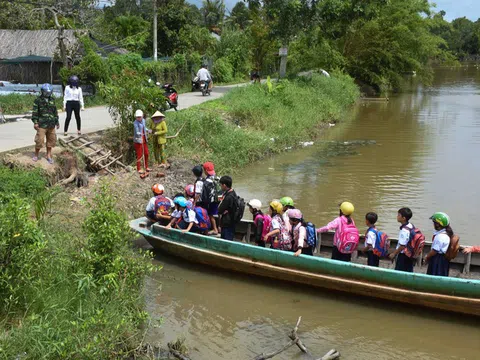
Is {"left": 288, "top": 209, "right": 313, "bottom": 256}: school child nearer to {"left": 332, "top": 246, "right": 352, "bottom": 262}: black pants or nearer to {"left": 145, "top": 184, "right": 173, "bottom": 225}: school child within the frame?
{"left": 332, "top": 246, "right": 352, "bottom": 262}: black pants

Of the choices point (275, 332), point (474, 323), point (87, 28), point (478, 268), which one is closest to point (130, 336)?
point (275, 332)

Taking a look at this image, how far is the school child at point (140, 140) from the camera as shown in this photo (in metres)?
11.6

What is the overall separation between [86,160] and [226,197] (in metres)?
4.63

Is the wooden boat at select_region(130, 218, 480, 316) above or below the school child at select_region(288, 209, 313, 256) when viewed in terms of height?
below

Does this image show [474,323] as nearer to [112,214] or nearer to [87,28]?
[112,214]

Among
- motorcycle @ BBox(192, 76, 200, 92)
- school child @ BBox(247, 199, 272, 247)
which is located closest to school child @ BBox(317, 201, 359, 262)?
school child @ BBox(247, 199, 272, 247)

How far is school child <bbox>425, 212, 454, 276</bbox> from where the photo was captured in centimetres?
703

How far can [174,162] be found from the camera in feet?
42.9

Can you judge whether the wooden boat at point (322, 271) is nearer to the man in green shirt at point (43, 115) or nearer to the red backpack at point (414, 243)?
the red backpack at point (414, 243)

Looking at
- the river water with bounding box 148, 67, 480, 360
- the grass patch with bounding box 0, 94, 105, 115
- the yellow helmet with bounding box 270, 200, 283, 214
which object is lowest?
the river water with bounding box 148, 67, 480, 360

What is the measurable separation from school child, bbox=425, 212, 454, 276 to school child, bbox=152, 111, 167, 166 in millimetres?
6636

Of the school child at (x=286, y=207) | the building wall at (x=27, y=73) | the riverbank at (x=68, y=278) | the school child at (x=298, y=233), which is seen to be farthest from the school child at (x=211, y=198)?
the building wall at (x=27, y=73)

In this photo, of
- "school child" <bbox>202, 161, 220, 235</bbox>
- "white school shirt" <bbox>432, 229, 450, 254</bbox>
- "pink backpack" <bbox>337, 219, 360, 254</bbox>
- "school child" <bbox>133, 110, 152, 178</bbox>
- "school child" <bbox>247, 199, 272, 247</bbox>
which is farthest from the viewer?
"school child" <bbox>133, 110, 152, 178</bbox>

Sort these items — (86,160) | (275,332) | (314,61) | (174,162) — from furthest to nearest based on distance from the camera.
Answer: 1. (314,61)
2. (174,162)
3. (86,160)
4. (275,332)
